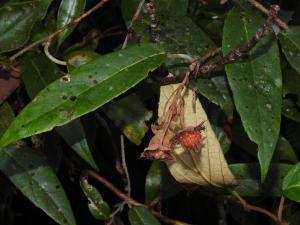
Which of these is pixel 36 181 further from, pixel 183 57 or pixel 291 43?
pixel 291 43

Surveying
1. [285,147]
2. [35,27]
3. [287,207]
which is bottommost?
[287,207]

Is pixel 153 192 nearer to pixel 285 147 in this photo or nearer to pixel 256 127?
pixel 285 147

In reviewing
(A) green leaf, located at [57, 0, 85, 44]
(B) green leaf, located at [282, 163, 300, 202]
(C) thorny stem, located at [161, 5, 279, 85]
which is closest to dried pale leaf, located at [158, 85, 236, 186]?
(C) thorny stem, located at [161, 5, 279, 85]

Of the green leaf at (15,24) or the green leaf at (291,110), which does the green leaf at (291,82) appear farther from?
the green leaf at (15,24)

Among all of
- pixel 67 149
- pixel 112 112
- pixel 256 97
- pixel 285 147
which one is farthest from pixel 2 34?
pixel 285 147

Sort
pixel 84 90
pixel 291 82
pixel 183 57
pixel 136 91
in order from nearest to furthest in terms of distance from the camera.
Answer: pixel 84 90 < pixel 183 57 < pixel 291 82 < pixel 136 91

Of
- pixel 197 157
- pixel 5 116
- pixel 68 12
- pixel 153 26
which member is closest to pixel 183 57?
pixel 153 26

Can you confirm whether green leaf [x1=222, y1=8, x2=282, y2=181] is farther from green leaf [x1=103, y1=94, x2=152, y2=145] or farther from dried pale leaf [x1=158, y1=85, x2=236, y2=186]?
green leaf [x1=103, y1=94, x2=152, y2=145]
